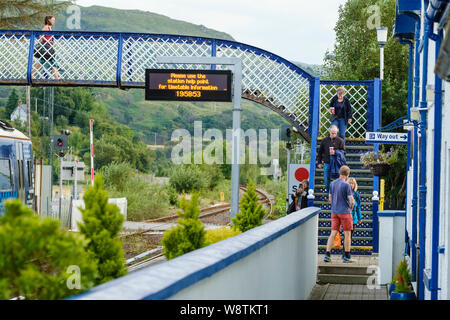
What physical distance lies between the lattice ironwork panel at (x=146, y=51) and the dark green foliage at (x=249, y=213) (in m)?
8.64

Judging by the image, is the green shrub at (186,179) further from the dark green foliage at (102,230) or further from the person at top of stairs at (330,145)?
the dark green foliage at (102,230)

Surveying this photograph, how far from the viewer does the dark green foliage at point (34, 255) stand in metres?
3.76

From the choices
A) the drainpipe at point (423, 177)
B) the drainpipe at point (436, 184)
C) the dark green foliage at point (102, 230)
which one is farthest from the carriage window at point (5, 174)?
the dark green foliage at point (102, 230)

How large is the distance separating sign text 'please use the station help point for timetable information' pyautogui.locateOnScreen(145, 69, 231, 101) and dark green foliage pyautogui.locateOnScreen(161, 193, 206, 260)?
34.2 ft

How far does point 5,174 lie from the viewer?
821 inches

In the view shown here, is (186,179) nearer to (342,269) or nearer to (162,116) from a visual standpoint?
(342,269)

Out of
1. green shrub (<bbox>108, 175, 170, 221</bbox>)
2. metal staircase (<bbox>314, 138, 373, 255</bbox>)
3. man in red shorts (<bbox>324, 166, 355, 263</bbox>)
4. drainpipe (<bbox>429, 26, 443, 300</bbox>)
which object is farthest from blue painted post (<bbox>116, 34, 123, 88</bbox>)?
green shrub (<bbox>108, 175, 170, 221</bbox>)

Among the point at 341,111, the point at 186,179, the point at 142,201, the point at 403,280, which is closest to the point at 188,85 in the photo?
the point at 341,111

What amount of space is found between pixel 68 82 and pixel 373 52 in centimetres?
1366

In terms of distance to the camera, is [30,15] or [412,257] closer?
[412,257]

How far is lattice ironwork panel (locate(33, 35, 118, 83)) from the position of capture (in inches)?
826

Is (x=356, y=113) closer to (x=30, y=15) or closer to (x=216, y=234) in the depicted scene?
(x=216, y=234)

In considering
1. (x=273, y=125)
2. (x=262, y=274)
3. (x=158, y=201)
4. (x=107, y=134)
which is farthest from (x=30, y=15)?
(x=273, y=125)

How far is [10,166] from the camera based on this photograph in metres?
21.1
